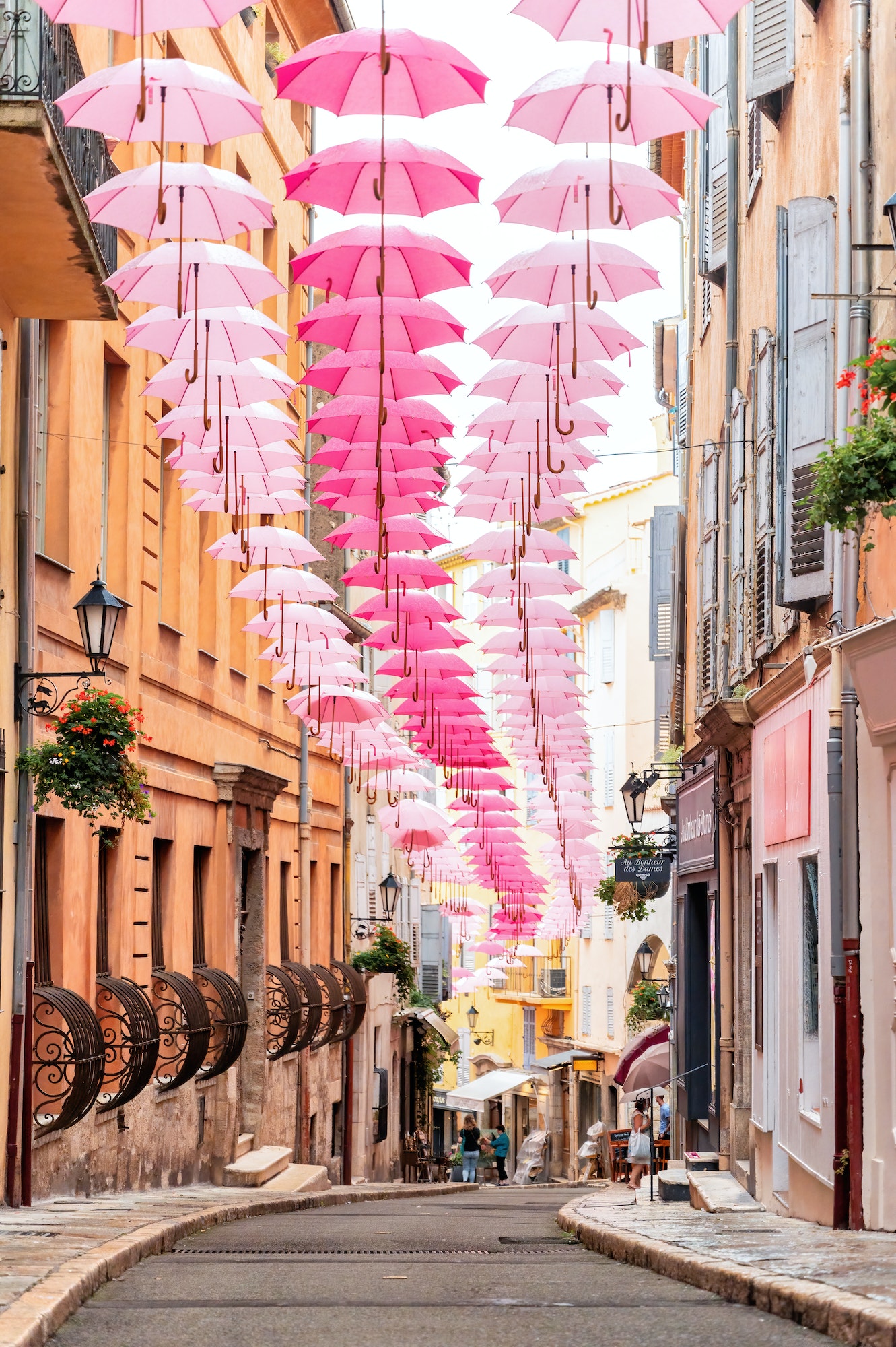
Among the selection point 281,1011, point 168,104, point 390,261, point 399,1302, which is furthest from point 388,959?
point 399,1302

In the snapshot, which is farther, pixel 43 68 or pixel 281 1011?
pixel 281 1011

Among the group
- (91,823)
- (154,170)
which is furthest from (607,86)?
(91,823)

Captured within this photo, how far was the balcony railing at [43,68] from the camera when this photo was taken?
10852mm

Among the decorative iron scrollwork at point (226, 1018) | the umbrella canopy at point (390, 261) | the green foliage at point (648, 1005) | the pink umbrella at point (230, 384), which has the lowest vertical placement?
the green foliage at point (648, 1005)

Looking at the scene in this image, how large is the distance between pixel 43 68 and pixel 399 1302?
7402 millimetres

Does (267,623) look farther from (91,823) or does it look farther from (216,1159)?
(216,1159)

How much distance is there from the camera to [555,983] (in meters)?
59.7

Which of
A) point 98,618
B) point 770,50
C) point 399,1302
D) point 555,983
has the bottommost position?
point 555,983

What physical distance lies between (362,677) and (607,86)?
11.3m

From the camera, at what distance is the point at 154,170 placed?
448 inches

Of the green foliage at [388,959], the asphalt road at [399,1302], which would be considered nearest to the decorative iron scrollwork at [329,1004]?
the green foliage at [388,959]

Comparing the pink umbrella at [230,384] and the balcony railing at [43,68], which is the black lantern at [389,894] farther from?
the balcony railing at [43,68]

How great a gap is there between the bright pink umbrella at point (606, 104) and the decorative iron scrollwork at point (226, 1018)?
1145 centimetres

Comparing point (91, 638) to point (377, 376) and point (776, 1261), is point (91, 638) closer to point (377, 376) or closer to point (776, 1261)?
point (377, 376)
